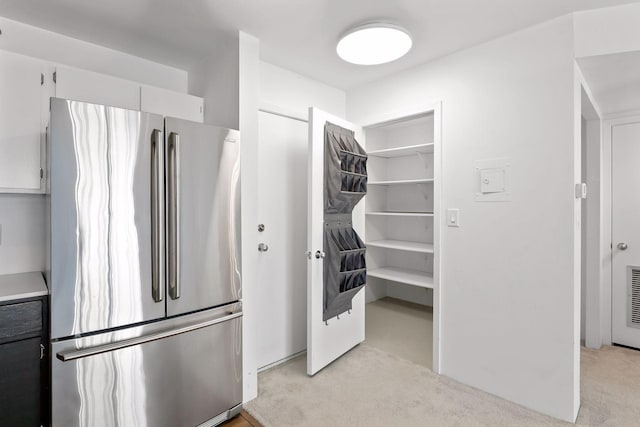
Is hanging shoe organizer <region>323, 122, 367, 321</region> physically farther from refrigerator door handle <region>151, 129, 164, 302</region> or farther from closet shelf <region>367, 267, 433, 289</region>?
refrigerator door handle <region>151, 129, 164, 302</region>

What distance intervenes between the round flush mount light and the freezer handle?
1.91 m

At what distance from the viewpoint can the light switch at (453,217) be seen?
94.3 inches

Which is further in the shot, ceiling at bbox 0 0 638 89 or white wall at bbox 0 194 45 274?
white wall at bbox 0 194 45 274

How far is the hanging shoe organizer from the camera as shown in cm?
252

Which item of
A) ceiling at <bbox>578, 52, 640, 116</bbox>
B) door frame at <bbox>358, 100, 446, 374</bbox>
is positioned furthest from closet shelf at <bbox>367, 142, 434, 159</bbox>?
ceiling at <bbox>578, 52, 640, 116</bbox>

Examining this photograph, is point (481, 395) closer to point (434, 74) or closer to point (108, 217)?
point (434, 74)

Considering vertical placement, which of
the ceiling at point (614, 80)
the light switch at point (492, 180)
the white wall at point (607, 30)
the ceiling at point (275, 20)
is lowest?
the light switch at point (492, 180)

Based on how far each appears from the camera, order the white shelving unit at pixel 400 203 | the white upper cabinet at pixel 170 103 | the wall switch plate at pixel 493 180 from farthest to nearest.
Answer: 1. the white shelving unit at pixel 400 203
2. the white upper cabinet at pixel 170 103
3. the wall switch plate at pixel 493 180

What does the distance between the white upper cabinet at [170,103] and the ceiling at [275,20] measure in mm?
334

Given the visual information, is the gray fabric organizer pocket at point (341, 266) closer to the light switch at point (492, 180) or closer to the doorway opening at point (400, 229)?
the doorway opening at point (400, 229)

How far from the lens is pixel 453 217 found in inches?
95.3

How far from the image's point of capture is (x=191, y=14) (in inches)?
76.7

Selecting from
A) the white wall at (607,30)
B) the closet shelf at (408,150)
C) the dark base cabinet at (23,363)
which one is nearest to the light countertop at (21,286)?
the dark base cabinet at (23,363)

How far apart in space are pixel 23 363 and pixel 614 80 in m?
3.86
